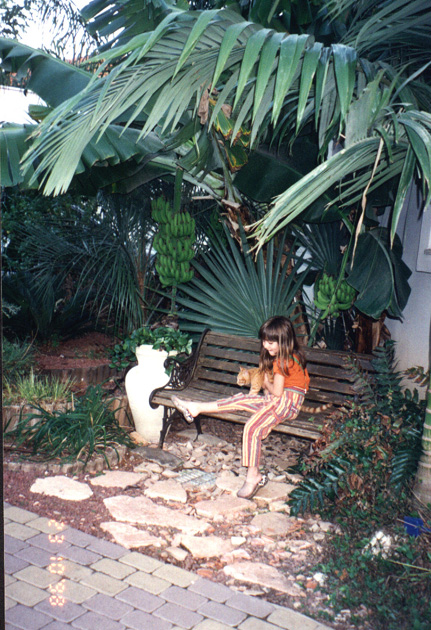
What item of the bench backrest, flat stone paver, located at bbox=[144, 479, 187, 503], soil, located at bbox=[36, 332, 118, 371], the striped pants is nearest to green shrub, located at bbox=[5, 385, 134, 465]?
flat stone paver, located at bbox=[144, 479, 187, 503]

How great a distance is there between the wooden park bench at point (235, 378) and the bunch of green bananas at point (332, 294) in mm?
445

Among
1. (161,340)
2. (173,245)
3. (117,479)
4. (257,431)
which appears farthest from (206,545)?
(173,245)

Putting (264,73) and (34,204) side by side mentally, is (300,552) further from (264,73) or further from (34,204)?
(34,204)

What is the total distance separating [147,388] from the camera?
18.0 ft

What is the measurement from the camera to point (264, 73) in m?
2.53

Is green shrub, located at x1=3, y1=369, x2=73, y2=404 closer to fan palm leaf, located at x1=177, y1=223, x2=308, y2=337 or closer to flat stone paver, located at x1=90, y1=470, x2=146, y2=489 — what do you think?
flat stone paver, located at x1=90, y1=470, x2=146, y2=489

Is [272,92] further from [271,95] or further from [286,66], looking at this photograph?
[286,66]

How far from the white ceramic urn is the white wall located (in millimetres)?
2196

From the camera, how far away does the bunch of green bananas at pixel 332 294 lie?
532 cm

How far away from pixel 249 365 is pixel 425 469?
2.28 metres

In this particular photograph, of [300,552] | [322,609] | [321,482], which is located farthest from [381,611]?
[321,482]

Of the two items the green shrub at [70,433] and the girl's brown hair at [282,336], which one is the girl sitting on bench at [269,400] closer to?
the girl's brown hair at [282,336]

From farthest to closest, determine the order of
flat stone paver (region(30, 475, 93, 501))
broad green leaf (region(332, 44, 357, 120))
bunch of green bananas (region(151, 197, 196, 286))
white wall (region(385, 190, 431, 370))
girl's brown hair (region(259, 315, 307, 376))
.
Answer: bunch of green bananas (region(151, 197, 196, 286)) < white wall (region(385, 190, 431, 370)) < girl's brown hair (region(259, 315, 307, 376)) < flat stone paver (region(30, 475, 93, 501)) < broad green leaf (region(332, 44, 357, 120))

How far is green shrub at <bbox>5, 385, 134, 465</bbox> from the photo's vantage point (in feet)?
15.8
